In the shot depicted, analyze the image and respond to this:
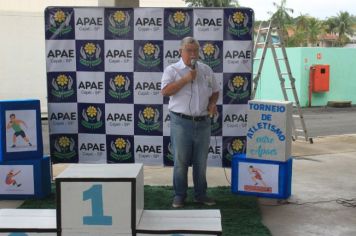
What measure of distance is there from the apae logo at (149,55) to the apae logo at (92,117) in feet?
2.40

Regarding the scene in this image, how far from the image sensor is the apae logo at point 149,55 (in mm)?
5367

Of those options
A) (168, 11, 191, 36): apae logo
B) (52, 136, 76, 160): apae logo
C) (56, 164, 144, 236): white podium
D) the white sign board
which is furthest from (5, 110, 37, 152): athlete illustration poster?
(56, 164, 144, 236): white podium

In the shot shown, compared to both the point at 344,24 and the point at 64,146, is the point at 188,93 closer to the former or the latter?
the point at 64,146

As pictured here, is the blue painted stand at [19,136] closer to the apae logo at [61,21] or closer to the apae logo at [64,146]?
the apae logo at [64,146]

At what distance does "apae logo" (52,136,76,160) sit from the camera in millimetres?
5586

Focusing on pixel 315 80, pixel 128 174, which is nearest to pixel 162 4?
pixel 315 80

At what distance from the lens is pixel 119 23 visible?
A: 5371 millimetres

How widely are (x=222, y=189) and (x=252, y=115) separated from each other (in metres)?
1.01

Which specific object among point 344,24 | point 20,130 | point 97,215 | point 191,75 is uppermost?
point 344,24

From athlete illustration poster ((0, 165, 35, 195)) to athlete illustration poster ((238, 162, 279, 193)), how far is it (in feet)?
7.10

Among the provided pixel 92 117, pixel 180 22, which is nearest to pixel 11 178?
pixel 92 117

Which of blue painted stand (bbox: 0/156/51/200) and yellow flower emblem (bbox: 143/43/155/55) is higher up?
yellow flower emblem (bbox: 143/43/155/55)

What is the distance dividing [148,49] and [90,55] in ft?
2.13

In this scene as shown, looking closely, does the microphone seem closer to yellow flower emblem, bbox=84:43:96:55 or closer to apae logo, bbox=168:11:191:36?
apae logo, bbox=168:11:191:36
